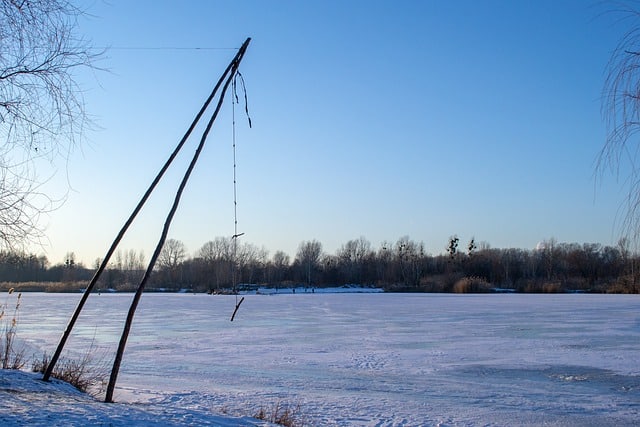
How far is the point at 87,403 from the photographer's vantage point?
15.4 feet

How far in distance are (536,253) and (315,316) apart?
73588 mm

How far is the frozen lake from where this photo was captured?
7066 millimetres

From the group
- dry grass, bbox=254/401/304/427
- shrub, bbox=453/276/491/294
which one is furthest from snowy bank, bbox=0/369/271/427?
shrub, bbox=453/276/491/294

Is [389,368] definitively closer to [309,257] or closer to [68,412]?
[68,412]

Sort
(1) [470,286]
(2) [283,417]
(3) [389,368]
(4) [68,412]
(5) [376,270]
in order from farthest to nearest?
(5) [376,270] → (1) [470,286] → (3) [389,368] → (2) [283,417] → (4) [68,412]

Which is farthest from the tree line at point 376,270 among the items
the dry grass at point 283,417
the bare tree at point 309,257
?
the dry grass at point 283,417

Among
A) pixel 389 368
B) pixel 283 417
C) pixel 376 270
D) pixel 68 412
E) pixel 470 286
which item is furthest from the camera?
pixel 376 270

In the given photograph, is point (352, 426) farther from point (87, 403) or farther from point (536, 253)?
point (536, 253)

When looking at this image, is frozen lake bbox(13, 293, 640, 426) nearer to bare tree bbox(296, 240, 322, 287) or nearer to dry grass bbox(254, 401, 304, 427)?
dry grass bbox(254, 401, 304, 427)

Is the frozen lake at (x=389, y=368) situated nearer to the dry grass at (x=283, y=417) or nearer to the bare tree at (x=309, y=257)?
the dry grass at (x=283, y=417)

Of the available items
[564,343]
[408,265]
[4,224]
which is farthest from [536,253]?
[4,224]

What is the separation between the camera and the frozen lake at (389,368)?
23.2ft

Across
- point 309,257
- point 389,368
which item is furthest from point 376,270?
point 389,368

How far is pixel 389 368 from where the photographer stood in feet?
32.9
